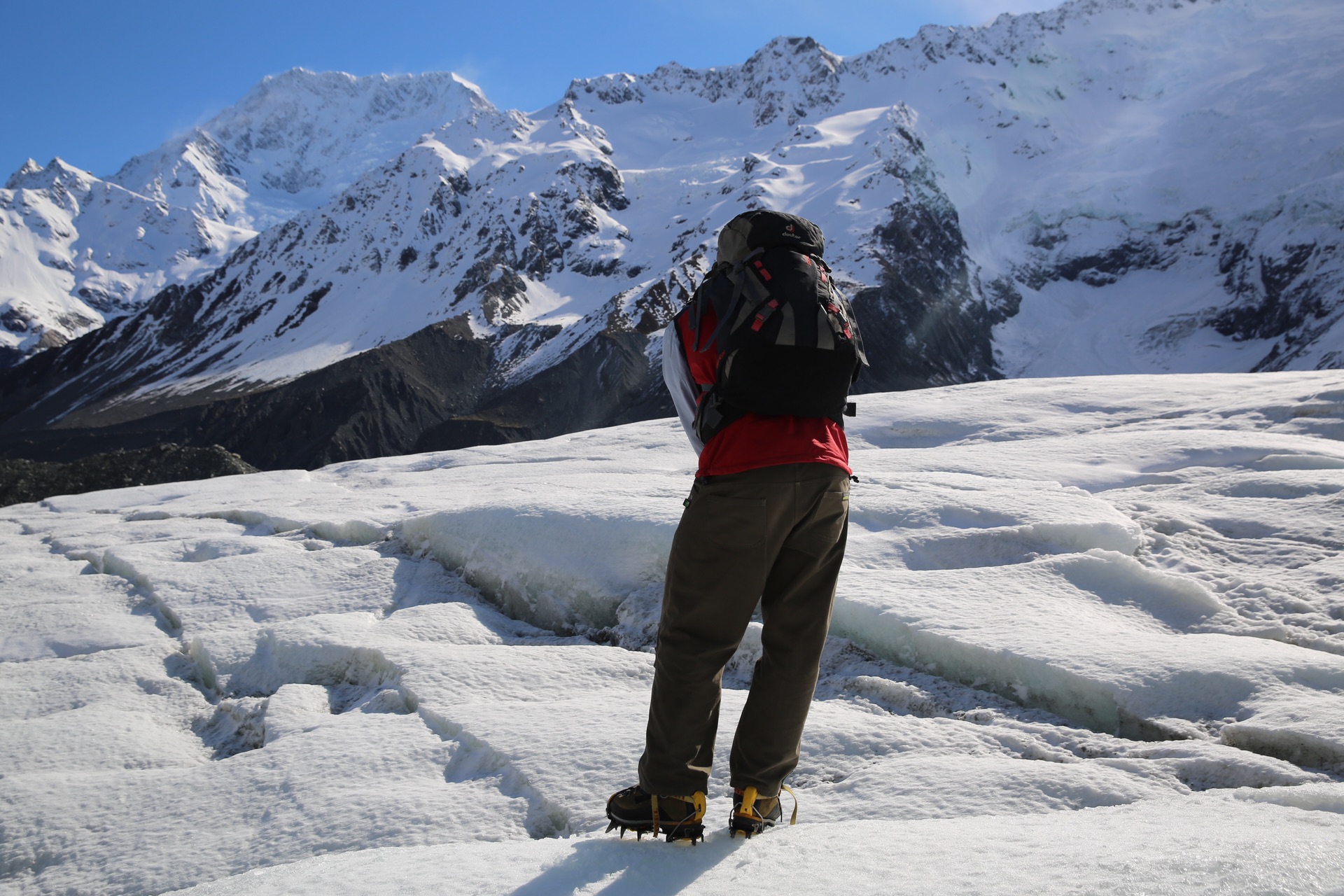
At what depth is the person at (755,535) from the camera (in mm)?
2568

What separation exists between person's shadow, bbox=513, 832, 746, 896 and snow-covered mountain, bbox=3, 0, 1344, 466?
7090 cm

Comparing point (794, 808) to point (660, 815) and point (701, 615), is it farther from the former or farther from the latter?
point (701, 615)

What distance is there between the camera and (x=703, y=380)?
277cm

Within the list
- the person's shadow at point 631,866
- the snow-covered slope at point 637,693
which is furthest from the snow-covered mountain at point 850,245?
the person's shadow at point 631,866

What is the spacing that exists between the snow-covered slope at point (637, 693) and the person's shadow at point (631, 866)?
0.04 feet

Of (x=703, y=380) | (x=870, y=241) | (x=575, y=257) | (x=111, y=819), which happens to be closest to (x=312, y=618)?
(x=111, y=819)

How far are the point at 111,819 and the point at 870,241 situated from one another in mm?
103382

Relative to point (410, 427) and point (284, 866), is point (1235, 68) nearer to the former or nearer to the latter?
point (410, 427)

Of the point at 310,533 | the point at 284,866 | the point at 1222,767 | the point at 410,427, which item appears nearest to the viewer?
the point at 284,866

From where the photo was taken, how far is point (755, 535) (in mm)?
2555

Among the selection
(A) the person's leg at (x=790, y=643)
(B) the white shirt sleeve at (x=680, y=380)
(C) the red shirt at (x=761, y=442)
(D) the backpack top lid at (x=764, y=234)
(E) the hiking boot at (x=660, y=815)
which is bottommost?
(E) the hiking boot at (x=660, y=815)

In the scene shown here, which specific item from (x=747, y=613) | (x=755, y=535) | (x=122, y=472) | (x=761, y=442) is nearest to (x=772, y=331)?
(x=761, y=442)

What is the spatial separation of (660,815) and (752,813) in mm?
288

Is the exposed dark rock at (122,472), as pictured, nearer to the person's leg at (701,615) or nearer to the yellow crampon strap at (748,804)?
the person's leg at (701,615)
